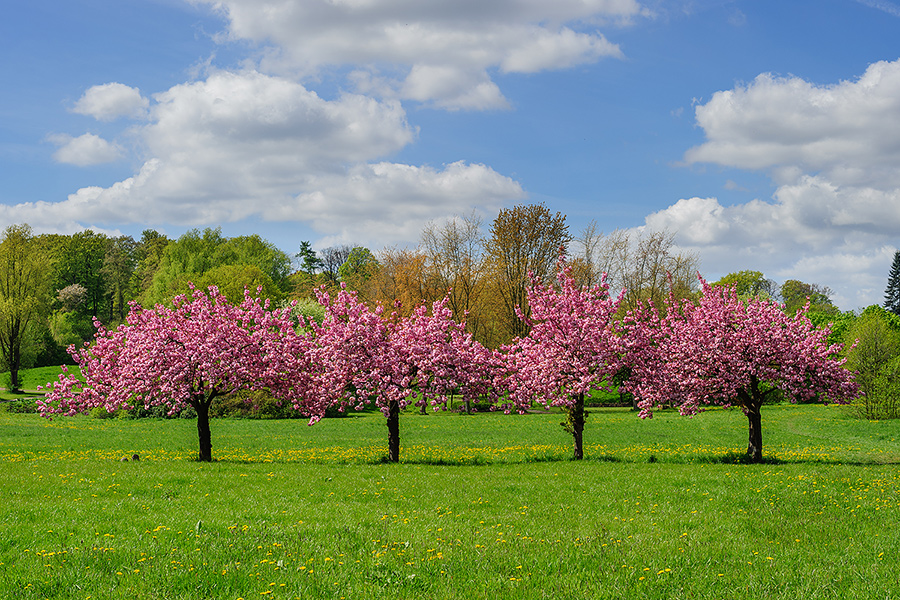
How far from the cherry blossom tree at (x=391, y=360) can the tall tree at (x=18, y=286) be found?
199ft

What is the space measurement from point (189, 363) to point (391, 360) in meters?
7.36

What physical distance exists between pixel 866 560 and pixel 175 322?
2258 centimetres

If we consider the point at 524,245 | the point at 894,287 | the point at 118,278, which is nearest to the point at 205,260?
the point at 118,278

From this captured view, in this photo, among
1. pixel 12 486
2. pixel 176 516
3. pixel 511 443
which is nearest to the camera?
pixel 176 516

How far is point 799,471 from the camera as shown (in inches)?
807

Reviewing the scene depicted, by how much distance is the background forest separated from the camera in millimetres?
55875

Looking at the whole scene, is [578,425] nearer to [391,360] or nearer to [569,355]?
[569,355]

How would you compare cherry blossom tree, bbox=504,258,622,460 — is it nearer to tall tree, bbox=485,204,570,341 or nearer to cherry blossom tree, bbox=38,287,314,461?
cherry blossom tree, bbox=38,287,314,461

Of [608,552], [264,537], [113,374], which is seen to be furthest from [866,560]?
[113,374]

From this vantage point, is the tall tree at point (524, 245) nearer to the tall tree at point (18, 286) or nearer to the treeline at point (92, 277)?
the treeline at point (92, 277)

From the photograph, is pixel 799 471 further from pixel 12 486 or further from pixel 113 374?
pixel 113 374

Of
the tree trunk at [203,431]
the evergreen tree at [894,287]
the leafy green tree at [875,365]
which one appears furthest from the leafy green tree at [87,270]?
the evergreen tree at [894,287]

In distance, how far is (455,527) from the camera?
466 inches

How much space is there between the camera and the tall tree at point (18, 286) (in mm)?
70438
